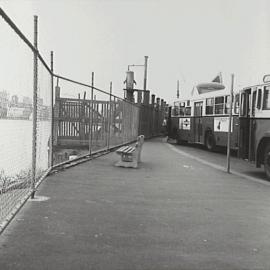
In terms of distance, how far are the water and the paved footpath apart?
579mm

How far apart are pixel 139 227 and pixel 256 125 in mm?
7513

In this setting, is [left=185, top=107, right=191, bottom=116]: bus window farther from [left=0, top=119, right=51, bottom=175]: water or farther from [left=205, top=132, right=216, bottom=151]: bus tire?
[left=0, top=119, right=51, bottom=175]: water

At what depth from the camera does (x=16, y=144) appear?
5828mm

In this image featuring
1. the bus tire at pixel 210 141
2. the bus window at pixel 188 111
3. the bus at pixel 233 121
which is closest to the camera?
the bus at pixel 233 121

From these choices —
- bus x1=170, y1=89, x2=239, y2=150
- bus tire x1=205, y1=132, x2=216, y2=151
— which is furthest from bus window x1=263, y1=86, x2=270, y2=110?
bus tire x1=205, y1=132, x2=216, y2=151

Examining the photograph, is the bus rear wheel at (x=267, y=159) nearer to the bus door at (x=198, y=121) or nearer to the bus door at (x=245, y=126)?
the bus door at (x=245, y=126)

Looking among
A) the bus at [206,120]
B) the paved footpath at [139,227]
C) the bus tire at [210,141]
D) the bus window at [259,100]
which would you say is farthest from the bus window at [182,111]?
the paved footpath at [139,227]

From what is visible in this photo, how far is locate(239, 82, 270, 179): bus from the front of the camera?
12062 mm

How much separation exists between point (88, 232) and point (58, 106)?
6.55 meters

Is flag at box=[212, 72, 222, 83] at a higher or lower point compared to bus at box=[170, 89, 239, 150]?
higher

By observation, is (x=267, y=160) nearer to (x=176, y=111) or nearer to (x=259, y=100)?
(x=259, y=100)

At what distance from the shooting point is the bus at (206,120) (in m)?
19.5

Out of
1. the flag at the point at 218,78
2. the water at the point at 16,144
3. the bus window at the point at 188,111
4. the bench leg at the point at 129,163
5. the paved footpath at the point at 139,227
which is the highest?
the flag at the point at 218,78

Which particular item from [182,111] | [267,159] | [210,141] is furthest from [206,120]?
[267,159]
